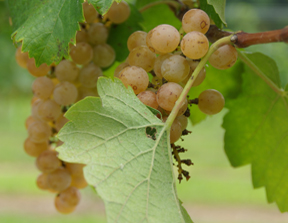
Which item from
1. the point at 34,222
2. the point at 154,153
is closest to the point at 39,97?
the point at 154,153

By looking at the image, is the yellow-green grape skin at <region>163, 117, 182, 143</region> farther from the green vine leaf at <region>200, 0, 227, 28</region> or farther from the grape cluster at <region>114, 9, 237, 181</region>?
the green vine leaf at <region>200, 0, 227, 28</region>

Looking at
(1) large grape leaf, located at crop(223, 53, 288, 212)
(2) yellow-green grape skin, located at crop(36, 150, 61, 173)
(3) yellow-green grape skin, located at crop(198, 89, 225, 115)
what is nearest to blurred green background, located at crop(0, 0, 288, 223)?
(1) large grape leaf, located at crop(223, 53, 288, 212)

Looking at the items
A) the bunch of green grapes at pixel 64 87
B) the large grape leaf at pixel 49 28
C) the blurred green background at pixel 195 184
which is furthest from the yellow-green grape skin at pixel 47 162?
the blurred green background at pixel 195 184

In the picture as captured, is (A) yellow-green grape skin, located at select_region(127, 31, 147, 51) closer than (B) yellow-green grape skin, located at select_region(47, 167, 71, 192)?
Yes

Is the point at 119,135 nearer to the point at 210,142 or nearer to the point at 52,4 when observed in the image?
the point at 52,4

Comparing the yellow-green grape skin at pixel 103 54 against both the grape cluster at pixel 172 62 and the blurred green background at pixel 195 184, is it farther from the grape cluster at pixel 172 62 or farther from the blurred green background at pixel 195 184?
the blurred green background at pixel 195 184

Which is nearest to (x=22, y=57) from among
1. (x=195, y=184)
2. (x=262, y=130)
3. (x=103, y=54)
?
(x=103, y=54)

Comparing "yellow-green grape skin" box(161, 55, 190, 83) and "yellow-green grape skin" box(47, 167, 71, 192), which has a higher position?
"yellow-green grape skin" box(161, 55, 190, 83)

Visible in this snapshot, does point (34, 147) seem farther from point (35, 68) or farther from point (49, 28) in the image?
point (49, 28)
